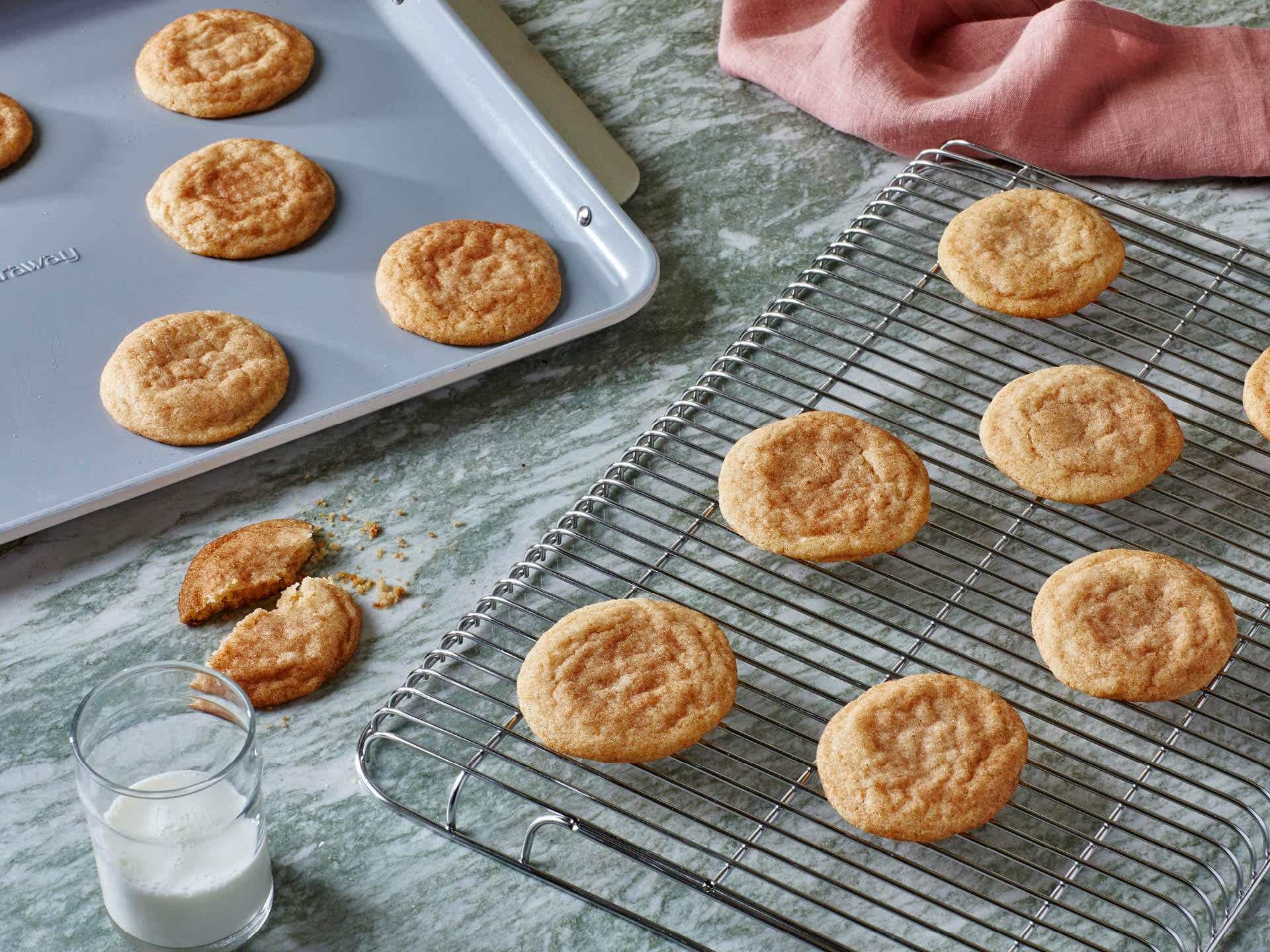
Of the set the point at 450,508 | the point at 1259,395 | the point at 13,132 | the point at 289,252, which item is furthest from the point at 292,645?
→ the point at 1259,395

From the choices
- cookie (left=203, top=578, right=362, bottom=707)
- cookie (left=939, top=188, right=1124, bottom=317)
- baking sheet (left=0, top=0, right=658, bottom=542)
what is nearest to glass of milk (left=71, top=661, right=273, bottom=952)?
cookie (left=203, top=578, right=362, bottom=707)

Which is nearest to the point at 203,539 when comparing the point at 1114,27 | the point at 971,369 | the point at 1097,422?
the point at 971,369

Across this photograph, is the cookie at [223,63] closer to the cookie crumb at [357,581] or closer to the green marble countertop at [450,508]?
the green marble countertop at [450,508]

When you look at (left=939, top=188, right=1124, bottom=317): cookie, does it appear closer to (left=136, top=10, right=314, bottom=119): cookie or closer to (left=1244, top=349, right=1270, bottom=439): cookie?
(left=1244, top=349, right=1270, bottom=439): cookie

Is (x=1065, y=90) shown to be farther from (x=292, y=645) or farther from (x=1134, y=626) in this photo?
(x=292, y=645)

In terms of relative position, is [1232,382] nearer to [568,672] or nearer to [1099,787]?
[1099,787]
